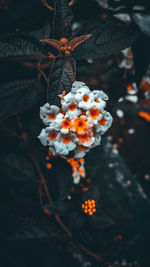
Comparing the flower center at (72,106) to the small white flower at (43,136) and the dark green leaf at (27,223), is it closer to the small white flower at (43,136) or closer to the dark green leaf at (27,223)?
the small white flower at (43,136)

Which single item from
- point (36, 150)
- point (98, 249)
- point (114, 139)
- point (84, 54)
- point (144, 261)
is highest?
point (84, 54)

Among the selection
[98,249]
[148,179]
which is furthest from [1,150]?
[148,179]

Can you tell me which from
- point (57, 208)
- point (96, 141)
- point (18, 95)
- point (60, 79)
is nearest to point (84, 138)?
point (96, 141)

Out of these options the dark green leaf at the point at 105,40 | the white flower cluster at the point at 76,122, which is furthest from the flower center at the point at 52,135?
the dark green leaf at the point at 105,40

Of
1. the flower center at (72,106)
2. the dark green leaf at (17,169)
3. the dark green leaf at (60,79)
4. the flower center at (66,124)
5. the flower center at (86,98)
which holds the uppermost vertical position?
the dark green leaf at (60,79)

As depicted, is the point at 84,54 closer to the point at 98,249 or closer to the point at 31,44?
the point at 31,44

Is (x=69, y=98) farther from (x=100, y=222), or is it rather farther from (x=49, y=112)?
(x=100, y=222)
